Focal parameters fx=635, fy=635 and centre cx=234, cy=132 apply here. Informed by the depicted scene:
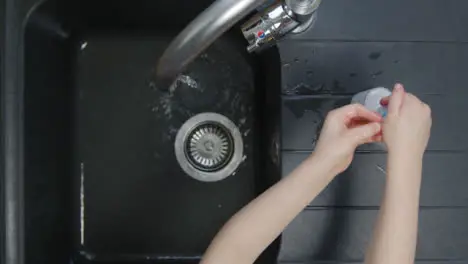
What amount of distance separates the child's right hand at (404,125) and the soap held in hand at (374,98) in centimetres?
3

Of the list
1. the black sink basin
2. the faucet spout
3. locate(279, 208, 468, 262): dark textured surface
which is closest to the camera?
the faucet spout

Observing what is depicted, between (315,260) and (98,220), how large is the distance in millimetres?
324

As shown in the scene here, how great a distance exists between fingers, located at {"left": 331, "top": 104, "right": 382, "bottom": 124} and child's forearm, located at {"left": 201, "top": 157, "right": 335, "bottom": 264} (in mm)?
56

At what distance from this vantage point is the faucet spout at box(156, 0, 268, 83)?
660 millimetres

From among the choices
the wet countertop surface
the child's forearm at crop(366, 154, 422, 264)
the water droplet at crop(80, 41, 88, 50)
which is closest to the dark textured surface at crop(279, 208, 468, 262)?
the wet countertop surface

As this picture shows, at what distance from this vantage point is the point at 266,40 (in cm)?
74

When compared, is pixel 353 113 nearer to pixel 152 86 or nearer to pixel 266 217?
pixel 266 217

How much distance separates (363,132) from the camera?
27.4 inches

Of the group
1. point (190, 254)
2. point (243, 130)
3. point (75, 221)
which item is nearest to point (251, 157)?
point (243, 130)

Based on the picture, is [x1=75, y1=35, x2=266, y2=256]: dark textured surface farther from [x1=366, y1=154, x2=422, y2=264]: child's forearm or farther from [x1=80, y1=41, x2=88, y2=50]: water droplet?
[x1=366, y1=154, x2=422, y2=264]: child's forearm

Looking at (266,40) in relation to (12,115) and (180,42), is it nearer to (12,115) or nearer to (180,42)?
(180,42)

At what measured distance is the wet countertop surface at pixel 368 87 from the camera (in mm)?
799

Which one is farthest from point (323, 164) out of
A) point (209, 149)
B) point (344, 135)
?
point (209, 149)

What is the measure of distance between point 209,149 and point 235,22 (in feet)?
0.95
